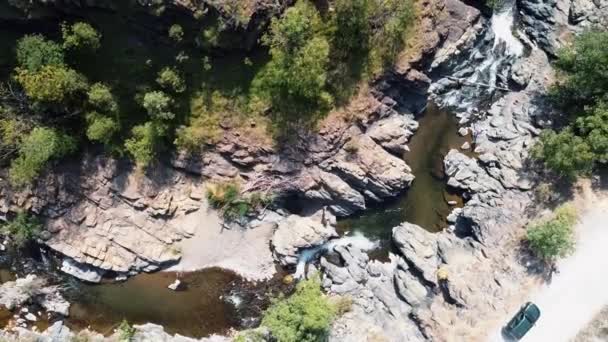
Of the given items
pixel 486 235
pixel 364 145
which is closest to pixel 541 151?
pixel 486 235

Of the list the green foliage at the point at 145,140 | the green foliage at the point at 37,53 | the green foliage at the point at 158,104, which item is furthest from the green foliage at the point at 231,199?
the green foliage at the point at 37,53

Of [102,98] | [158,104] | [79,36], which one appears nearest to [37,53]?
[79,36]

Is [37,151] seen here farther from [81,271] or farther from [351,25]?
[351,25]

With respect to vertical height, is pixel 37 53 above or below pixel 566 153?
below

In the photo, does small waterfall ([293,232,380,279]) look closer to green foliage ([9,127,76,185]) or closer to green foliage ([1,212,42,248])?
green foliage ([9,127,76,185])

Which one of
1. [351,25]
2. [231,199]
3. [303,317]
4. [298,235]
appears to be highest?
[351,25]

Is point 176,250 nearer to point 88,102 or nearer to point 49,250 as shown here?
point 49,250
